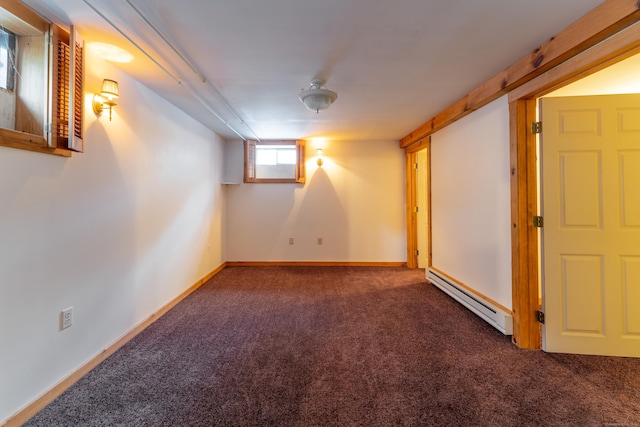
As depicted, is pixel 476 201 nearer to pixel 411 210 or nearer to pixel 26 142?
pixel 411 210

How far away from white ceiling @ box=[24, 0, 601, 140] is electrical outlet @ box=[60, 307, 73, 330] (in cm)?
182

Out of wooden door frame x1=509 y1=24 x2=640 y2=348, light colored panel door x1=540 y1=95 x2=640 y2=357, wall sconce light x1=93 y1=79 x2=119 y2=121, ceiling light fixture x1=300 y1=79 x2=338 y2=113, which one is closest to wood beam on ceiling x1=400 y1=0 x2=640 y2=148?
wooden door frame x1=509 y1=24 x2=640 y2=348

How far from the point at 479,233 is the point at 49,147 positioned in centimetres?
354

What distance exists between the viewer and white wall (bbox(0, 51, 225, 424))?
1353 millimetres

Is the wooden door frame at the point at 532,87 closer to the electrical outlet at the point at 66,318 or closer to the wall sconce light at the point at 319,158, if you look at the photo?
the wall sconce light at the point at 319,158

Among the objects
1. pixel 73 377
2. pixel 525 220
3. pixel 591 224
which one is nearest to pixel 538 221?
pixel 525 220

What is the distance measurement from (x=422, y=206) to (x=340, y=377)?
3536 mm

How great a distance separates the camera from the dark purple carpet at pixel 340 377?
53.4 inches

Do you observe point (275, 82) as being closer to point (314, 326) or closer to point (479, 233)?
point (314, 326)

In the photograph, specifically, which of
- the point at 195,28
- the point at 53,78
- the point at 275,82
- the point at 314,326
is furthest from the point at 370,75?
the point at 314,326

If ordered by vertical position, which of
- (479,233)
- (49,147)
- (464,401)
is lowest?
(464,401)

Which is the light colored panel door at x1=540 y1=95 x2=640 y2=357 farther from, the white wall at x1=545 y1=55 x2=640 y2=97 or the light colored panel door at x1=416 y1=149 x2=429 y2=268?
the light colored panel door at x1=416 y1=149 x2=429 y2=268

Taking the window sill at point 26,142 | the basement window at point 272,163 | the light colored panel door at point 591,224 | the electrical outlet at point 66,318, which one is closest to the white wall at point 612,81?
the light colored panel door at point 591,224

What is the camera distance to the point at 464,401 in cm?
145
